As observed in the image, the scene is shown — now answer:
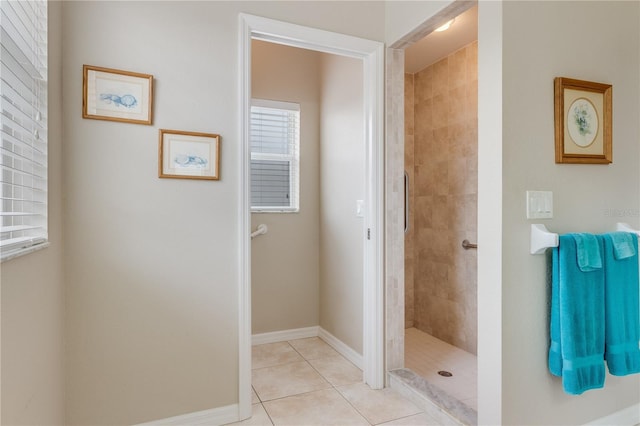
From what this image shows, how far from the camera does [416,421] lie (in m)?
2.00

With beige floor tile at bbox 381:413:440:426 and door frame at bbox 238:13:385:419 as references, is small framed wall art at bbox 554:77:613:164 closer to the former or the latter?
door frame at bbox 238:13:385:419

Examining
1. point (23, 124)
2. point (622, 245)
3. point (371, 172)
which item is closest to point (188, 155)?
point (23, 124)

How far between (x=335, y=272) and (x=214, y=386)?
1.39 metres

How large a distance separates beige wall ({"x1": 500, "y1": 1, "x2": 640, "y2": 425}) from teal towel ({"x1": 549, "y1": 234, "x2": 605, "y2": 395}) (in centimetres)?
7

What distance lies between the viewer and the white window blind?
1.14 meters

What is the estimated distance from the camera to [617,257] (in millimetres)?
1714

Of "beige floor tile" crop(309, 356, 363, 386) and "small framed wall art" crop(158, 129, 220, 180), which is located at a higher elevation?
"small framed wall art" crop(158, 129, 220, 180)

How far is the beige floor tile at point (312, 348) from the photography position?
294 cm

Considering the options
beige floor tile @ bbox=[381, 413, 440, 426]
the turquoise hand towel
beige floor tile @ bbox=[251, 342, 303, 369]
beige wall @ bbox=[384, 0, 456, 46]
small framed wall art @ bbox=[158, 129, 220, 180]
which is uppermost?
beige wall @ bbox=[384, 0, 456, 46]

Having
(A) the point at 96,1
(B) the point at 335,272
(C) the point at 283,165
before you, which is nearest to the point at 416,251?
(B) the point at 335,272

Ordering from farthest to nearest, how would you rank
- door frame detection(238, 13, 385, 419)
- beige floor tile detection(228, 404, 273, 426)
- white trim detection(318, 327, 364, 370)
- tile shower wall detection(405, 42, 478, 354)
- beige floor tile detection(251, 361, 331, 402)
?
tile shower wall detection(405, 42, 478, 354), white trim detection(318, 327, 364, 370), beige floor tile detection(251, 361, 331, 402), door frame detection(238, 13, 385, 419), beige floor tile detection(228, 404, 273, 426)

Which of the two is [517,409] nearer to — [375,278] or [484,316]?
[484,316]

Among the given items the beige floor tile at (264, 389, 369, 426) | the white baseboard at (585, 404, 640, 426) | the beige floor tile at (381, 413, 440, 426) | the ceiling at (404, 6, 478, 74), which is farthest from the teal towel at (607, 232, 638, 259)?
the ceiling at (404, 6, 478, 74)

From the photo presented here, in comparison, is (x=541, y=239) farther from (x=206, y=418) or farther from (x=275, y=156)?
(x=275, y=156)
